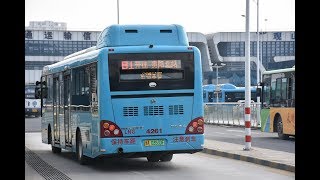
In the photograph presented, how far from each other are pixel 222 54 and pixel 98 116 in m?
91.8

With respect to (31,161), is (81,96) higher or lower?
higher

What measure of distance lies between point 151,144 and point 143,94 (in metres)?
1.05

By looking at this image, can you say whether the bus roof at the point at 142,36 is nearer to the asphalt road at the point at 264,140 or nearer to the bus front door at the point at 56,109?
the bus front door at the point at 56,109

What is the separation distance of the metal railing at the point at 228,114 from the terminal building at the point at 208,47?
155 ft

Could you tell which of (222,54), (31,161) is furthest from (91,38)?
(31,161)

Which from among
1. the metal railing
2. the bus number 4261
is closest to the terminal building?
the metal railing

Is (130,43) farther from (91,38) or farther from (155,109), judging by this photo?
(91,38)

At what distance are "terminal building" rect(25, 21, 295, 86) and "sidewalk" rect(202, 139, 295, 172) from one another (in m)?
76.7

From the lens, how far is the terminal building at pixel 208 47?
99250 mm

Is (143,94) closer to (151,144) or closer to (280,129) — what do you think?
(151,144)

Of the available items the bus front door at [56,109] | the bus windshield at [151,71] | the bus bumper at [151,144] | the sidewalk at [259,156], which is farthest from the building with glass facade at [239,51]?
the bus bumper at [151,144]

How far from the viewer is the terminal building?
99250 millimetres

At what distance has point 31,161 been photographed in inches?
762
